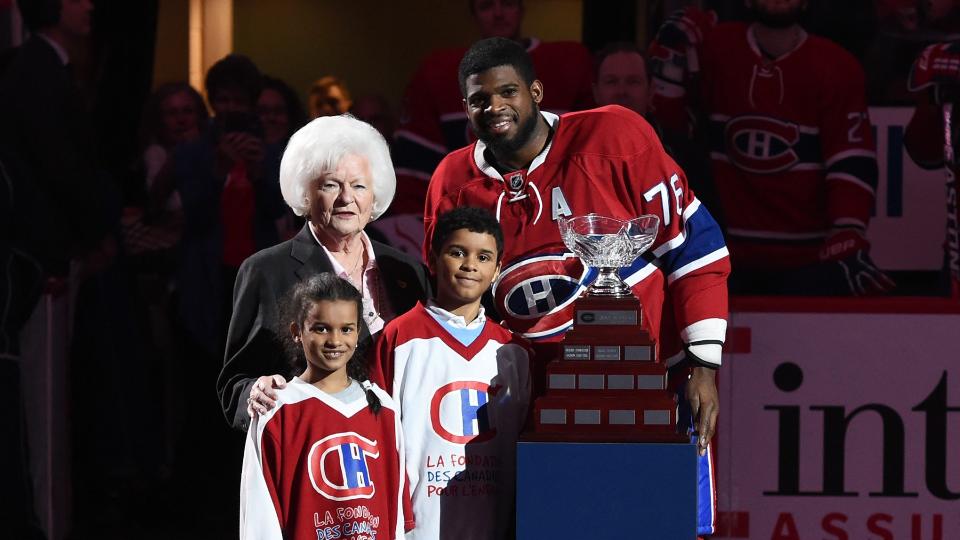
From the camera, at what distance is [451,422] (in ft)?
9.93

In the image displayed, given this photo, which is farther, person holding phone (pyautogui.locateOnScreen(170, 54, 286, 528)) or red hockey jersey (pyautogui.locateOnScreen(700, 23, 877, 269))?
person holding phone (pyautogui.locateOnScreen(170, 54, 286, 528))

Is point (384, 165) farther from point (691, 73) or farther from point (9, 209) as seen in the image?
point (691, 73)

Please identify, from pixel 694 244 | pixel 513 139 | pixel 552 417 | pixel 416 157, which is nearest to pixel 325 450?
pixel 552 417

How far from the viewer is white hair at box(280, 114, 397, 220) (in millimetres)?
3094

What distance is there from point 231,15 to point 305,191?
4495mm

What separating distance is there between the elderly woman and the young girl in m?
0.12

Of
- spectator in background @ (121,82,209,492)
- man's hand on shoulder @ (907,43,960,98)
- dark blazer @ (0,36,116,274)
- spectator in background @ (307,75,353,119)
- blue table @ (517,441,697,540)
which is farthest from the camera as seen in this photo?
spectator in background @ (307,75,353,119)

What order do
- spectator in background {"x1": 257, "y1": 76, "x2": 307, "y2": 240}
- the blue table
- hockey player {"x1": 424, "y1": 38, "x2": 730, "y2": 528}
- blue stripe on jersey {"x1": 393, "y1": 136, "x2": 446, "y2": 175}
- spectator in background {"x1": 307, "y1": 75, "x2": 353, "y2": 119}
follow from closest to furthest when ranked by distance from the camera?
the blue table < hockey player {"x1": 424, "y1": 38, "x2": 730, "y2": 528} < blue stripe on jersey {"x1": 393, "y1": 136, "x2": 446, "y2": 175} < spectator in background {"x1": 257, "y1": 76, "x2": 307, "y2": 240} < spectator in background {"x1": 307, "y1": 75, "x2": 353, "y2": 119}

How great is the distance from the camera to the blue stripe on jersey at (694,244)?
11.0 ft

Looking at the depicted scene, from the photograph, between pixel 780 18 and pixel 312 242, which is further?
pixel 780 18

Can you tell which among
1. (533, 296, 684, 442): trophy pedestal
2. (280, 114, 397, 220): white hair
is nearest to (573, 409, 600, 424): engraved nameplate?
(533, 296, 684, 442): trophy pedestal

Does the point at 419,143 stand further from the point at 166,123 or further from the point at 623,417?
the point at 623,417

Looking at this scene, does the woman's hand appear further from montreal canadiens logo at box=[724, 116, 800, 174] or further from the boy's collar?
montreal canadiens logo at box=[724, 116, 800, 174]

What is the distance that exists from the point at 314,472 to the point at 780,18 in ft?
8.99
